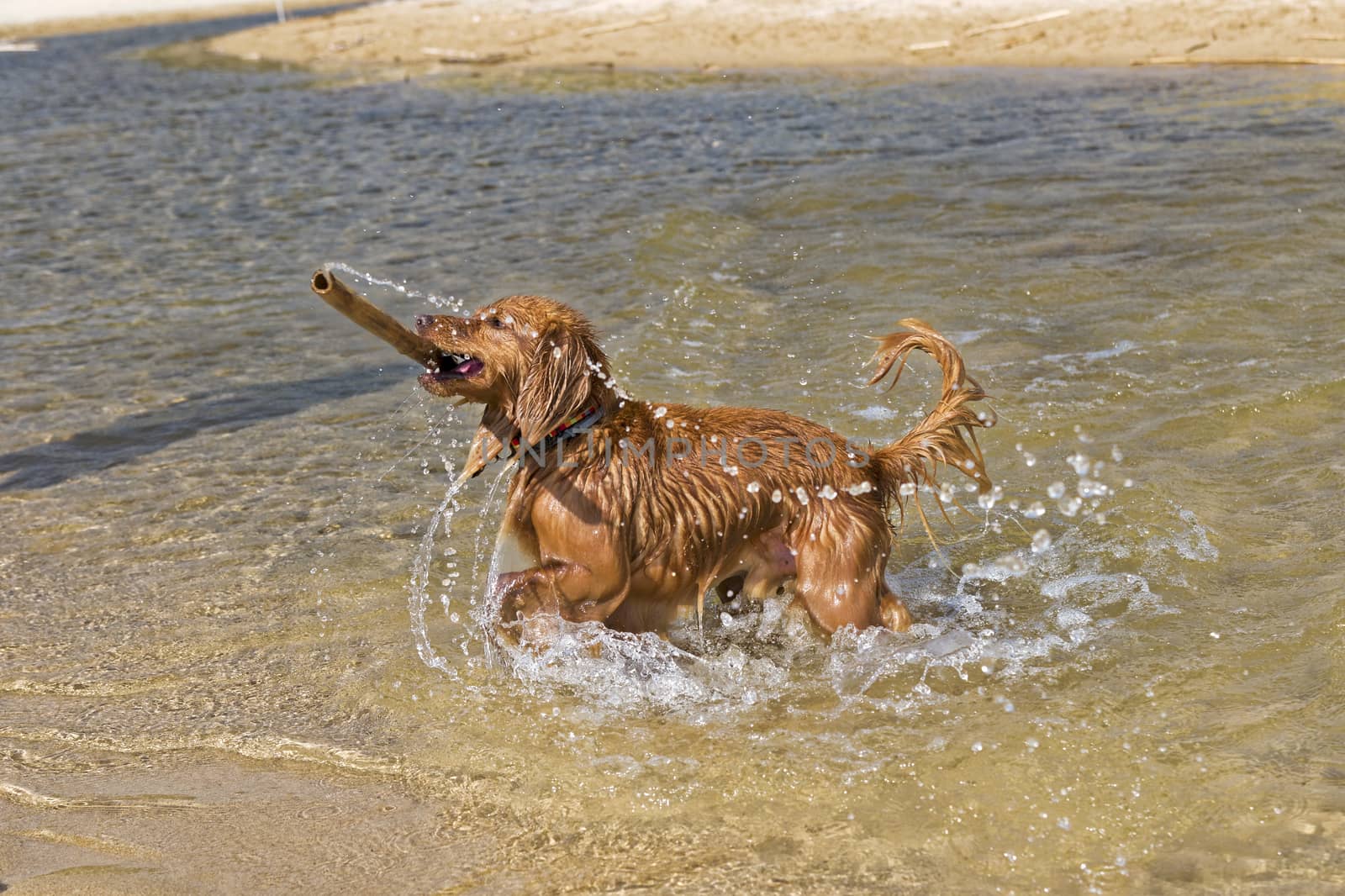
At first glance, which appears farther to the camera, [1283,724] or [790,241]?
[790,241]

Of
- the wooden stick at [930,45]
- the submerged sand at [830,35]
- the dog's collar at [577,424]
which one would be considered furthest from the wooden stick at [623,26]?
the dog's collar at [577,424]

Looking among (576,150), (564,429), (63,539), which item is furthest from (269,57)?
(564,429)

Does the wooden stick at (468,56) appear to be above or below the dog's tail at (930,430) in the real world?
above

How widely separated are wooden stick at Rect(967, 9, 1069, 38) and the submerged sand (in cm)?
3

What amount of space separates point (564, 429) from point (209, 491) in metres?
3.46

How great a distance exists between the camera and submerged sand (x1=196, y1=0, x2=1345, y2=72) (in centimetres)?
2169

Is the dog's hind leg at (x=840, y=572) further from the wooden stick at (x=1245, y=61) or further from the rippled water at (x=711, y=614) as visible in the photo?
the wooden stick at (x=1245, y=61)

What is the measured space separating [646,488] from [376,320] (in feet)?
3.76

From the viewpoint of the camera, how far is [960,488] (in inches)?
280

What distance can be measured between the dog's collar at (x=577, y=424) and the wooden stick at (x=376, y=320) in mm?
411

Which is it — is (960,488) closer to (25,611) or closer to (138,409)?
(25,611)

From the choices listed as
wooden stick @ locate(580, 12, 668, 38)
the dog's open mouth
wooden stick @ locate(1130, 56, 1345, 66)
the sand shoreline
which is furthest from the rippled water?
wooden stick @ locate(580, 12, 668, 38)

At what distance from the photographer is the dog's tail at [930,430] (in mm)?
5152

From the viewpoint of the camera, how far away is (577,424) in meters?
4.75
